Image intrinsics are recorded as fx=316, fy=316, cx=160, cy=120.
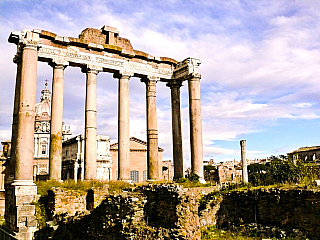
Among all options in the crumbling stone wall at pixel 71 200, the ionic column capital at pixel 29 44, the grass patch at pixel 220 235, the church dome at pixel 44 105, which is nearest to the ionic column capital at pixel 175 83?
the ionic column capital at pixel 29 44

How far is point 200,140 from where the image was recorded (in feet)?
61.2

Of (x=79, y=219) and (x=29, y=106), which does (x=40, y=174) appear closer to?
(x=29, y=106)

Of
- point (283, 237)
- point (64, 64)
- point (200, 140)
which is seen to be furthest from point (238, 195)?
point (64, 64)

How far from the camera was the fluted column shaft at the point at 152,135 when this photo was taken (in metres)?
18.7

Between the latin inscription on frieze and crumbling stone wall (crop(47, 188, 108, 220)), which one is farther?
the latin inscription on frieze

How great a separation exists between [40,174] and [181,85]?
34.4 meters

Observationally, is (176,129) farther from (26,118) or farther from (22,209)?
(22,209)

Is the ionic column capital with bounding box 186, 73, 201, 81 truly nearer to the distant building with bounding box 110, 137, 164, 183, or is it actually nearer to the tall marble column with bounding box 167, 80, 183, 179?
the tall marble column with bounding box 167, 80, 183, 179

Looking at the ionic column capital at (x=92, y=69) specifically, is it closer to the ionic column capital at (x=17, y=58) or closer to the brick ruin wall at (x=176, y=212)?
the ionic column capital at (x=17, y=58)

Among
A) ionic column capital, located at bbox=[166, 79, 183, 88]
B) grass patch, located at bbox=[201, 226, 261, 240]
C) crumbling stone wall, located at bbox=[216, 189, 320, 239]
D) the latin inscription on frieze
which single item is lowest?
A: grass patch, located at bbox=[201, 226, 261, 240]

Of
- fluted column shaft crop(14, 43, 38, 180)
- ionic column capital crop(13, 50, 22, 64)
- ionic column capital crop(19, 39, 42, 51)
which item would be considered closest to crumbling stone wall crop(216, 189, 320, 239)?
fluted column shaft crop(14, 43, 38, 180)

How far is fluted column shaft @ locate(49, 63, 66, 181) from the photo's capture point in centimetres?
1565

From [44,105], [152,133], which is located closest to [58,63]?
[152,133]

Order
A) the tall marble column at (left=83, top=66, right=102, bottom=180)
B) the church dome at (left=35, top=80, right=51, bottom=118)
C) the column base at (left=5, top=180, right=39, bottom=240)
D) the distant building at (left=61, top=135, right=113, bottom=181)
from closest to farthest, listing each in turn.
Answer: the column base at (left=5, top=180, right=39, bottom=240)
the tall marble column at (left=83, top=66, right=102, bottom=180)
the distant building at (left=61, top=135, right=113, bottom=181)
the church dome at (left=35, top=80, right=51, bottom=118)
